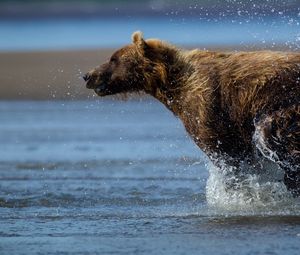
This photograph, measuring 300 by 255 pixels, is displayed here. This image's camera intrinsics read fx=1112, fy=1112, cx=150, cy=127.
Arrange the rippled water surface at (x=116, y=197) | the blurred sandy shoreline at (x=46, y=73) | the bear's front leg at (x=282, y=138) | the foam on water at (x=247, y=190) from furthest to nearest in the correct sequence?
the blurred sandy shoreline at (x=46, y=73) → the foam on water at (x=247, y=190) → the bear's front leg at (x=282, y=138) → the rippled water surface at (x=116, y=197)

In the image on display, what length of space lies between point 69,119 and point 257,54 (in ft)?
27.0

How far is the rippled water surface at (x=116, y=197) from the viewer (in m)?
7.93

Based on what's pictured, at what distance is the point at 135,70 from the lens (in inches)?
386

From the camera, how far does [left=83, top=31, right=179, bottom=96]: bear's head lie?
9.70 m

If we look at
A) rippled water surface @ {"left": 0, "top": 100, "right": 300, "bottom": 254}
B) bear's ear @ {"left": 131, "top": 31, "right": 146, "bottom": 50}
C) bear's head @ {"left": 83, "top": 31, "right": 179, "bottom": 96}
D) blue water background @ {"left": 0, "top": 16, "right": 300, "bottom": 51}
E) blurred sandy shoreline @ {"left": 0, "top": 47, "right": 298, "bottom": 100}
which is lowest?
rippled water surface @ {"left": 0, "top": 100, "right": 300, "bottom": 254}

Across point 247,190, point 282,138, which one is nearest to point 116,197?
point 247,190

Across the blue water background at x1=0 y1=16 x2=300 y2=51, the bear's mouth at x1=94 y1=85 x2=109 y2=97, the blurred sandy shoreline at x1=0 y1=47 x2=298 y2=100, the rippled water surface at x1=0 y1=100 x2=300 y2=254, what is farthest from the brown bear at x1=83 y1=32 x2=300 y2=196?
the blue water background at x1=0 y1=16 x2=300 y2=51

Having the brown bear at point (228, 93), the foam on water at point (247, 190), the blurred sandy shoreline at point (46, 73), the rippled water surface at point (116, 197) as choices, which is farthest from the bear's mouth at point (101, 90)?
the blurred sandy shoreline at point (46, 73)

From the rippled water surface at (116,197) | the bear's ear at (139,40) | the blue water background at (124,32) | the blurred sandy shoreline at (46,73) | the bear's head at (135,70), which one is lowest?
the rippled water surface at (116,197)

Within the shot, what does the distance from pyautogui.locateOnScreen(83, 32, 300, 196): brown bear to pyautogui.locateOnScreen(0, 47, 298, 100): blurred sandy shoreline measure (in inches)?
370

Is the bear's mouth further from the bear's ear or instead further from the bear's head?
the bear's ear

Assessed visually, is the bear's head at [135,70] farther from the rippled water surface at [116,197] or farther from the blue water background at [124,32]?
the blue water background at [124,32]

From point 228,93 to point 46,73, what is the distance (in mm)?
14297

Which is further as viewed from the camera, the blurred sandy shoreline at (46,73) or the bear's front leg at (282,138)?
the blurred sandy shoreline at (46,73)
